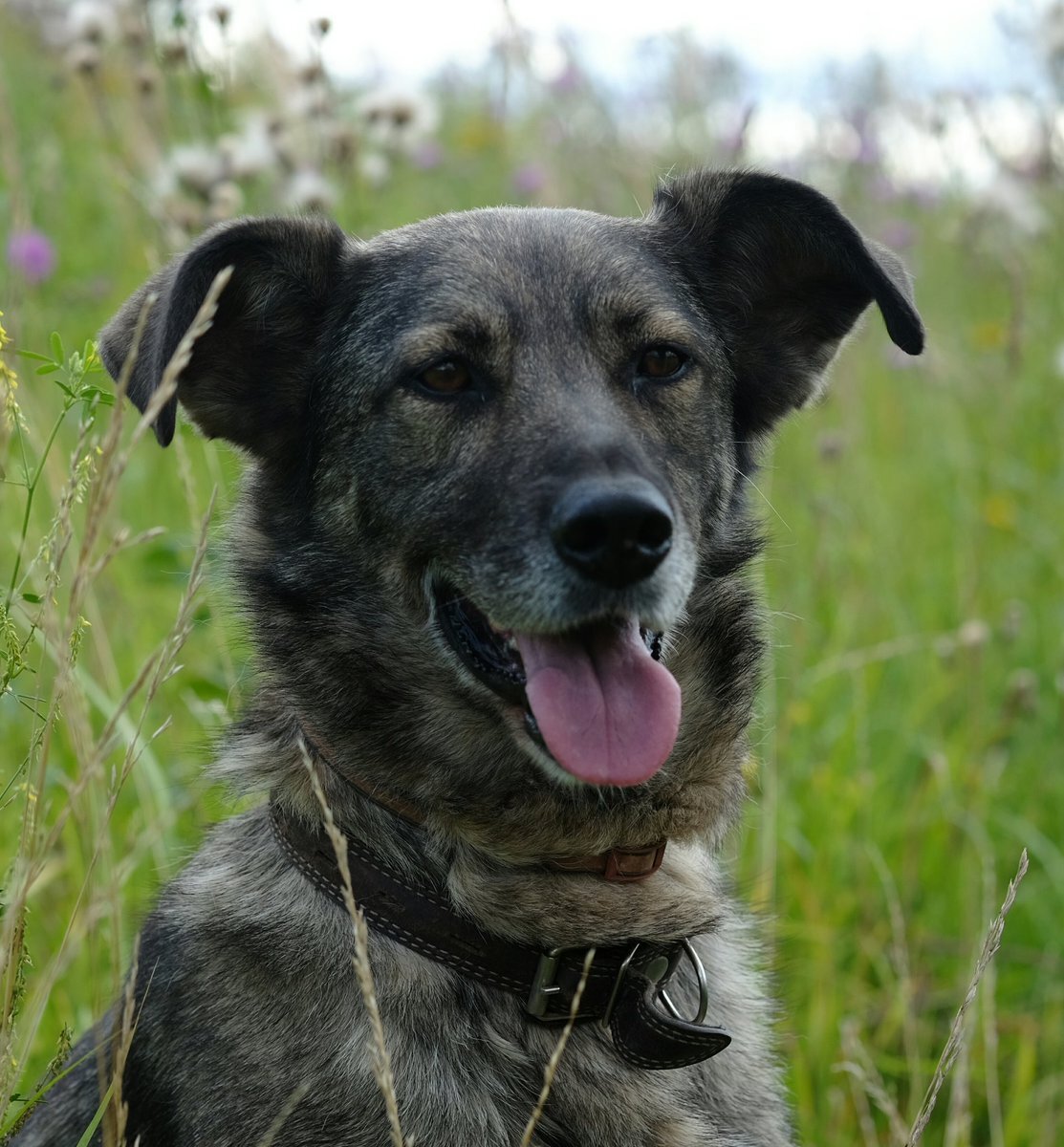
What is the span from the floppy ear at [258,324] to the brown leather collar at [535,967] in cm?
94

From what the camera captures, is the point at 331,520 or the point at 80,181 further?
the point at 80,181

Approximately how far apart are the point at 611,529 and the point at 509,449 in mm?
303

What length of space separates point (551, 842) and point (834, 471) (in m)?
3.55

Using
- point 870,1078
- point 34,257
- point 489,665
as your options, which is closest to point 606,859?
point 489,665

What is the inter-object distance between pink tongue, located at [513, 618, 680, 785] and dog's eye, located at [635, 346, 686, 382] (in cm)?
55

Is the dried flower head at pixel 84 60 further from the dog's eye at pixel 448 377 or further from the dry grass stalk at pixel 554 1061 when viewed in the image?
the dry grass stalk at pixel 554 1061

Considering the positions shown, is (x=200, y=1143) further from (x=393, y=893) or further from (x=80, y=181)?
(x=80, y=181)

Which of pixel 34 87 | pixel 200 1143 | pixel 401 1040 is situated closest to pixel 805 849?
pixel 401 1040

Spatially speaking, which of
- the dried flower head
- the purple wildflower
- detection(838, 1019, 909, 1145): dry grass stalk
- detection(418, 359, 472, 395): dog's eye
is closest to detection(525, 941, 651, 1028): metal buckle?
detection(838, 1019, 909, 1145): dry grass stalk

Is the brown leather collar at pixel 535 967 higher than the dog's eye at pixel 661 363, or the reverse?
the dog's eye at pixel 661 363

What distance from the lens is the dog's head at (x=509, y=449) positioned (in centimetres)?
236

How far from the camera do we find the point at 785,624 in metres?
4.54

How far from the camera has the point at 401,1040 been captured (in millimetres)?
2279

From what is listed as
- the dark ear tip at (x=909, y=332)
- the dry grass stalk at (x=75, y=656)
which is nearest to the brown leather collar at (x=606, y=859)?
the dry grass stalk at (x=75, y=656)
